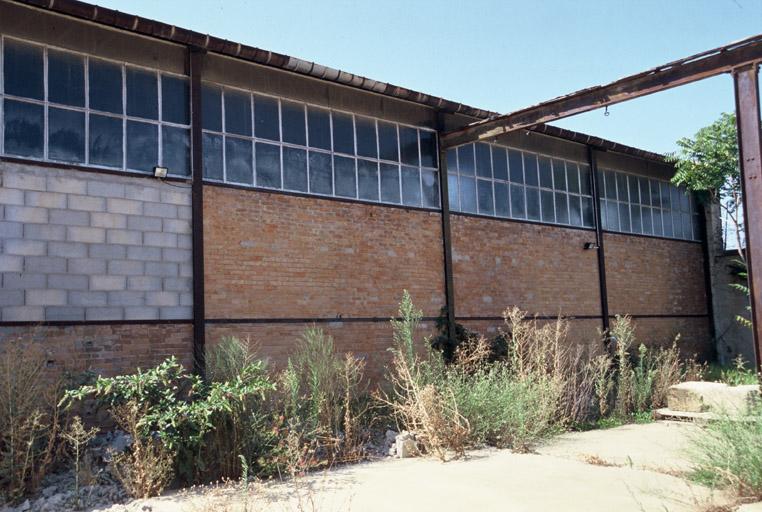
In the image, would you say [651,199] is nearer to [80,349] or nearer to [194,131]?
[194,131]

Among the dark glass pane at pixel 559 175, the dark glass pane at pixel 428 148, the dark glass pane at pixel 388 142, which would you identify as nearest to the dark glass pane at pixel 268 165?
the dark glass pane at pixel 388 142

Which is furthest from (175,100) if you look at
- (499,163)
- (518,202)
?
(518,202)

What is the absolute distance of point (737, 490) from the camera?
6.84 meters

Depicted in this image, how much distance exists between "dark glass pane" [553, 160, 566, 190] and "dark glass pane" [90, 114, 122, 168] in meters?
10.5

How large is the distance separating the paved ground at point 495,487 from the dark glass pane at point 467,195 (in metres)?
6.57

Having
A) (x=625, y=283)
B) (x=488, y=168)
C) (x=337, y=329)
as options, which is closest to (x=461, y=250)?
(x=488, y=168)

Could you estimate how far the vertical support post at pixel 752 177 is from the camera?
10.4m

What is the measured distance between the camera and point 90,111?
10.5 meters

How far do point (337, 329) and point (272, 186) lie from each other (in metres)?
2.69

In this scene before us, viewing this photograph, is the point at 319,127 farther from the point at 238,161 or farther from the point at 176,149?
the point at 176,149

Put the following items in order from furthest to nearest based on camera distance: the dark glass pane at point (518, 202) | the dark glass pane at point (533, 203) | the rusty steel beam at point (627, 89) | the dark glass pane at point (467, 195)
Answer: the dark glass pane at point (533, 203), the dark glass pane at point (518, 202), the dark glass pane at point (467, 195), the rusty steel beam at point (627, 89)

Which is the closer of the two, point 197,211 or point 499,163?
point 197,211

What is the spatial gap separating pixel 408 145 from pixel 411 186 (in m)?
0.81

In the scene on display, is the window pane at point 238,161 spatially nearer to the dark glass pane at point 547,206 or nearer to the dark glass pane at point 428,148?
the dark glass pane at point 428,148
